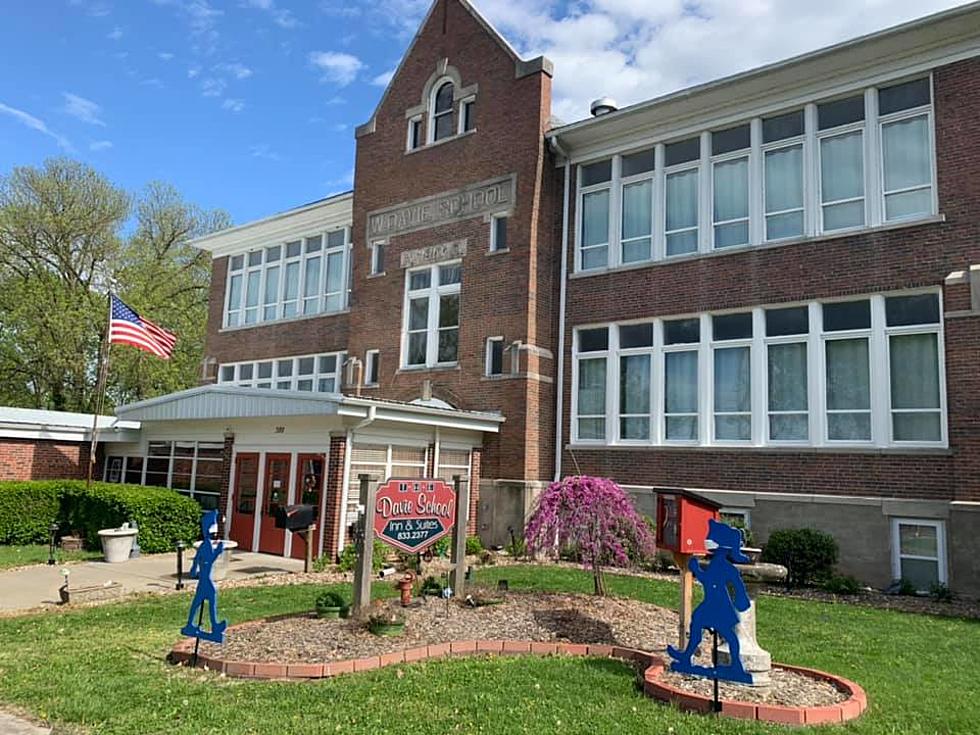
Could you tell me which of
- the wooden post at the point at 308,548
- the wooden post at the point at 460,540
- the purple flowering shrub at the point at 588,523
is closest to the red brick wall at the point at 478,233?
the wooden post at the point at 308,548

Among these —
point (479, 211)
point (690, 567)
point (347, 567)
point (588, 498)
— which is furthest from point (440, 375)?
point (690, 567)

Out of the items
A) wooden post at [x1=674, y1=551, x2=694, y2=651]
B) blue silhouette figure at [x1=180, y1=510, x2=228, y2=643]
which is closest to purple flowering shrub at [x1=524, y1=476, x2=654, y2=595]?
wooden post at [x1=674, y1=551, x2=694, y2=651]

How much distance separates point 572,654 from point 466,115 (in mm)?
15390

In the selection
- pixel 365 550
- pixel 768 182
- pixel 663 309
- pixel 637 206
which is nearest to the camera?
pixel 365 550

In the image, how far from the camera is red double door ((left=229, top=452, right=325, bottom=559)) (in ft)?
51.1

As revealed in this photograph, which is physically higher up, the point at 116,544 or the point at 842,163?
the point at 842,163

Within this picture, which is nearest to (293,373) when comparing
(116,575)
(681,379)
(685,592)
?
(116,575)

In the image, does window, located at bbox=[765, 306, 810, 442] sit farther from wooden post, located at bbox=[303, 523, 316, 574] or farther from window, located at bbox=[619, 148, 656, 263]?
wooden post, located at bbox=[303, 523, 316, 574]

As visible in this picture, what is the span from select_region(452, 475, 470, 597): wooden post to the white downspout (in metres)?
7.20

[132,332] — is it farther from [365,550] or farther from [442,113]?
[365,550]

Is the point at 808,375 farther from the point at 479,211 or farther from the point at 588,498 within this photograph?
the point at 479,211

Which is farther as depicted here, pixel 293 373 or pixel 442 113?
pixel 293 373

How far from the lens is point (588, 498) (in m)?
10.2

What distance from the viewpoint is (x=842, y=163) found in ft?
47.8
